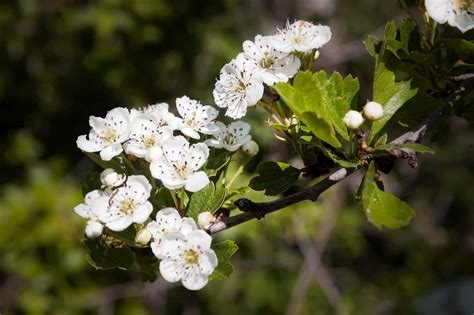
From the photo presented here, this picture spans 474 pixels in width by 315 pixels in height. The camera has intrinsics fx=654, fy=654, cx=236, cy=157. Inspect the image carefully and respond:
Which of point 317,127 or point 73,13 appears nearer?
point 317,127

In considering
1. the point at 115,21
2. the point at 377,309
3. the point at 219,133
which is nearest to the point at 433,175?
the point at 377,309

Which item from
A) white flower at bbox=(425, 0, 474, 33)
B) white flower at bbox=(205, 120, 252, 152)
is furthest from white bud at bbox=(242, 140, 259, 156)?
white flower at bbox=(425, 0, 474, 33)

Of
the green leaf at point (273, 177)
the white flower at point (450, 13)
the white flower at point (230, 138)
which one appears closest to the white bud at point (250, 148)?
the white flower at point (230, 138)

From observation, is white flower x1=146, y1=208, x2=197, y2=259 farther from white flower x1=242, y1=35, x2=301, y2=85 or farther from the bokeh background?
the bokeh background

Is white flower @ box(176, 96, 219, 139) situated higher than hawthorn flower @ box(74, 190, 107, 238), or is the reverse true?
white flower @ box(176, 96, 219, 139)

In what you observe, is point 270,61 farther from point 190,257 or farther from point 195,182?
point 190,257

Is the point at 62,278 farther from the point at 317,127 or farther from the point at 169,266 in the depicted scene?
the point at 317,127

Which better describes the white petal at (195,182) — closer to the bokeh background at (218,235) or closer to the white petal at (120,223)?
the white petal at (120,223)
